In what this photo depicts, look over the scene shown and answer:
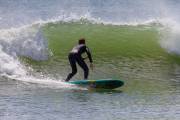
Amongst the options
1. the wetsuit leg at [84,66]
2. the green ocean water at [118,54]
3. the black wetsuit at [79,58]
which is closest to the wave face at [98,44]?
the green ocean water at [118,54]

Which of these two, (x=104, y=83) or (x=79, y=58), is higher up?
(x=79, y=58)

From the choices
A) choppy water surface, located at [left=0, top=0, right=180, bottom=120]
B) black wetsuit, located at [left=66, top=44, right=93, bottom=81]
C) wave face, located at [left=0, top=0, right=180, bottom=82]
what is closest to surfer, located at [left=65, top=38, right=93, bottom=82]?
black wetsuit, located at [left=66, top=44, right=93, bottom=81]

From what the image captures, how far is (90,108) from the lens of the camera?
48.2 ft

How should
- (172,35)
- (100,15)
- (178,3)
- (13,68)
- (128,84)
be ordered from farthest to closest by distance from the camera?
(178,3), (100,15), (172,35), (13,68), (128,84)

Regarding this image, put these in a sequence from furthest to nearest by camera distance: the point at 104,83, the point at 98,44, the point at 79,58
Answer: the point at 98,44, the point at 79,58, the point at 104,83

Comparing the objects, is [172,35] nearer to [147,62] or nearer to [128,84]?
[147,62]

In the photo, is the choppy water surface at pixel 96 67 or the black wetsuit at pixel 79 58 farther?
the black wetsuit at pixel 79 58

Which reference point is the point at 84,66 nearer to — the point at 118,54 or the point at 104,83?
the point at 104,83

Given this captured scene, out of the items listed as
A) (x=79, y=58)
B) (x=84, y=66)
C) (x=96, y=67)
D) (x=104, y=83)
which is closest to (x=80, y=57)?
(x=79, y=58)

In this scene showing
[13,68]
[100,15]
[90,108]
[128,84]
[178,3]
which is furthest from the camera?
[178,3]

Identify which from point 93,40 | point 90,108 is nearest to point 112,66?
point 93,40

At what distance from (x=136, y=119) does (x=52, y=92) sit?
3997 millimetres

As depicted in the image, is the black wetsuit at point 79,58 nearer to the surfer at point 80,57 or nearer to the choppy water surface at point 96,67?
the surfer at point 80,57

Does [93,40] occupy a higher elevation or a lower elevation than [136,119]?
higher
